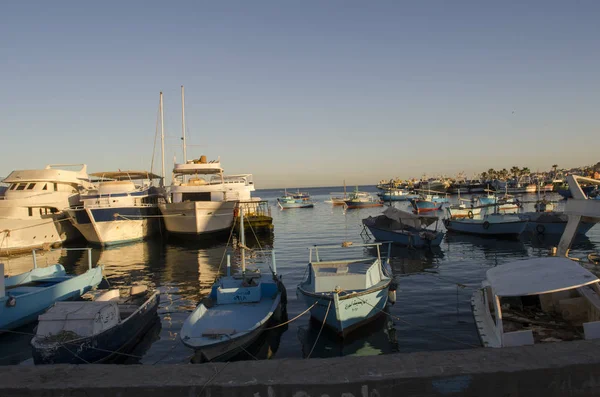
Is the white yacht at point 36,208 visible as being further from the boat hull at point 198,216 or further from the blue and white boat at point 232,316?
the blue and white boat at point 232,316

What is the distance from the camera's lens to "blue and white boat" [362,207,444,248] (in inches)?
1257

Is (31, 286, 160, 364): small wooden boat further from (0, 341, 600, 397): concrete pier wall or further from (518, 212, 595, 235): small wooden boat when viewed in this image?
(518, 212, 595, 235): small wooden boat

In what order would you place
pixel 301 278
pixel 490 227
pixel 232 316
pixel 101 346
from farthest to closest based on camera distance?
pixel 490 227 → pixel 301 278 → pixel 232 316 → pixel 101 346

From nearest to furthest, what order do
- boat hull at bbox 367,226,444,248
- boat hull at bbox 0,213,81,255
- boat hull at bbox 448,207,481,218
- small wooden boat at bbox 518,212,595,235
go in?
boat hull at bbox 367,226,444,248, boat hull at bbox 0,213,81,255, small wooden boat at bbox 518,212,595,235, boat hull at bbox 448,207,481,218

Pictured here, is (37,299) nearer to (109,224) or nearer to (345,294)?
(345,294)

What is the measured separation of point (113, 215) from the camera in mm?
37969

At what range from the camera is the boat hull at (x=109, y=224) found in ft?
122

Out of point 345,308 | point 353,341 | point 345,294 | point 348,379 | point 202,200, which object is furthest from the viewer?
point 202,200

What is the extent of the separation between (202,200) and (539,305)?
35.2m

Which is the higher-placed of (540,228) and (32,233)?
(32,233)

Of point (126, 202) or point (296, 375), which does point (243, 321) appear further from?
point (126, 202)

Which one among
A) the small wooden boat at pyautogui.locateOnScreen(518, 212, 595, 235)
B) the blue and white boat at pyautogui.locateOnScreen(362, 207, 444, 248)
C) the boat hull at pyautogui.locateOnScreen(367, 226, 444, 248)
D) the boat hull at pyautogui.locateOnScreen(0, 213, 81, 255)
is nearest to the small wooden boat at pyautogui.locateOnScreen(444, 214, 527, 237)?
the small wooden boat at pyautogui.locateOnScreen(518, 212, 595, 235)

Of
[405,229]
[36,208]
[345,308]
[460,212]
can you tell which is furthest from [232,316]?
[460,212]

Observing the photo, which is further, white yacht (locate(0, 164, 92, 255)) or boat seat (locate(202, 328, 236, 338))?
white yacht (locate(0, 164, 92, 255))
